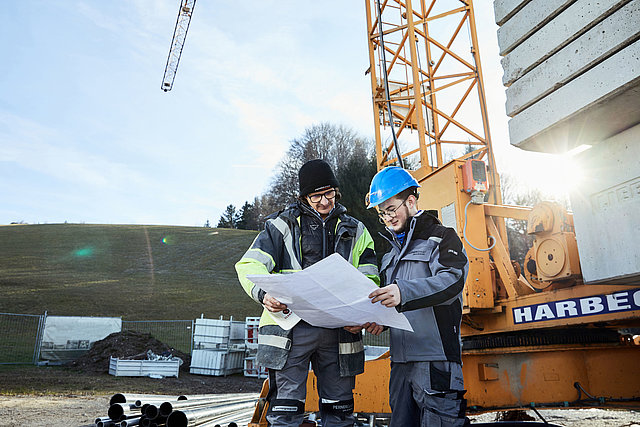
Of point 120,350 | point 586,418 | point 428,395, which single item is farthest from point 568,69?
point 120,350

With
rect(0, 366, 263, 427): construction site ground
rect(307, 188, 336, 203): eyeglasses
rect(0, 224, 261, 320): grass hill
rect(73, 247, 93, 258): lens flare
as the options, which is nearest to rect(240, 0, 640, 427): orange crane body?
rect(307, 188, 336, 203): eyeglasses

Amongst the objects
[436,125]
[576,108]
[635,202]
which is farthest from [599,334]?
[436,125]

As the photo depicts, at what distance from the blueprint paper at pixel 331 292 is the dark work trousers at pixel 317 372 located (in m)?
0.26

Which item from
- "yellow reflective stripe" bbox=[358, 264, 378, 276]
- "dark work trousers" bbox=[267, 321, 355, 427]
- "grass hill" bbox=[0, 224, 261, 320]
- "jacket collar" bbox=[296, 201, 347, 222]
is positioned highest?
"grass hill" bbox=[0, 224, 261, 320]

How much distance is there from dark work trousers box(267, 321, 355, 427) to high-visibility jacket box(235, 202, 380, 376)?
57mm

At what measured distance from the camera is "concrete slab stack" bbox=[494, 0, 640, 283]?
2.26 metres

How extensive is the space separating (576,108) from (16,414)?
8227mm

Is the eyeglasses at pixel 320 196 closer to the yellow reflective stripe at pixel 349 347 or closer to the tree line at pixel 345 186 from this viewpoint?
the yellow reflective stripe at pixel 349 347

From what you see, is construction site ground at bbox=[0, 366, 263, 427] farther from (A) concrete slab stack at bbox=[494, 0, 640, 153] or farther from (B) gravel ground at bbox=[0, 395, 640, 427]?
(A) concrete slab stack at bbox=[494, 0, 640, 153]

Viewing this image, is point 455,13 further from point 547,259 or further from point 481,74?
point 547,259

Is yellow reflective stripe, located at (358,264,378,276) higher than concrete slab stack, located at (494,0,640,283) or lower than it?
lower

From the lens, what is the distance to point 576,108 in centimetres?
244

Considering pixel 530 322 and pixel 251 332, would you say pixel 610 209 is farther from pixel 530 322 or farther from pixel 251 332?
pixel 251 332

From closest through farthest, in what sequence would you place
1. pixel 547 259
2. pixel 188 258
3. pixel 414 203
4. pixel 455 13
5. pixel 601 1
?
pixel 601 1 < pixel 414 203 < pixel 547 259 < pixel 455 13 < pixel 188 258
